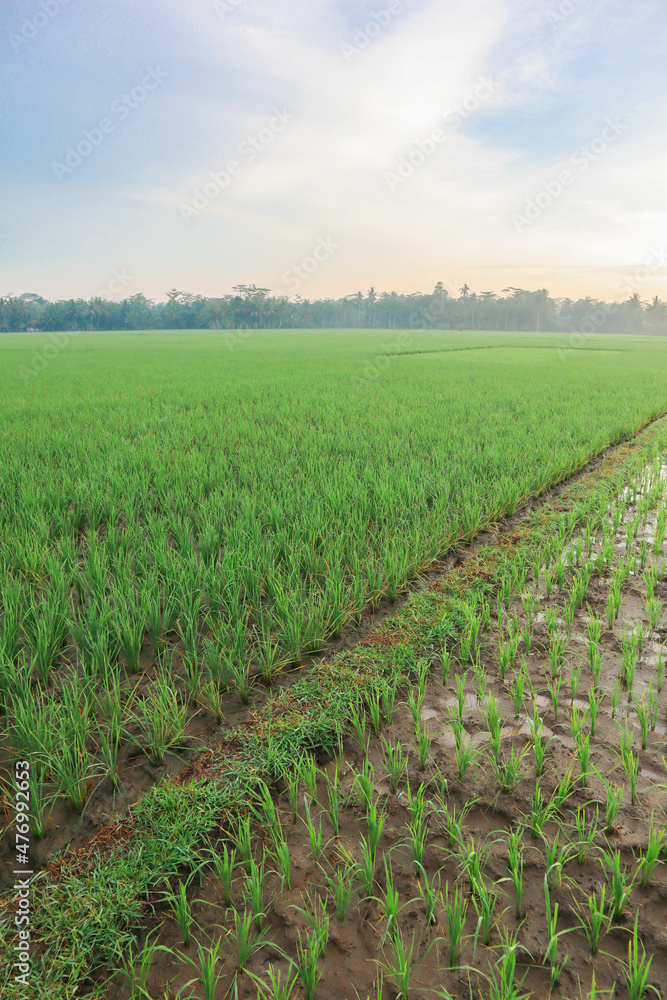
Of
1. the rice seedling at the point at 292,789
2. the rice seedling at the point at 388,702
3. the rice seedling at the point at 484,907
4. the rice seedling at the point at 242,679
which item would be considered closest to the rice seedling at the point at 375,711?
the rice seedling at the point at 388,702

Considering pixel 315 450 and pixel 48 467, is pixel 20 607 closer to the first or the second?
pixel 48 467

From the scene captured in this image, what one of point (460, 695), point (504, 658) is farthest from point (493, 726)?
point (504, 658)

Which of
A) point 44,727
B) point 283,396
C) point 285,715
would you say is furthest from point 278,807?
point 283,396

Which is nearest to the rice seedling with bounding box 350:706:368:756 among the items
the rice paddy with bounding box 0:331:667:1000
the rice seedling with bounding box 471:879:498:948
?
the rice paddy with bounding box 0:331:667:1000

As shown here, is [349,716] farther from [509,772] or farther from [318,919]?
[318,919]

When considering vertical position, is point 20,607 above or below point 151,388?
below

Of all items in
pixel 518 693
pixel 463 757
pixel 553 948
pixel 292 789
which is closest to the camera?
pixel 553 948

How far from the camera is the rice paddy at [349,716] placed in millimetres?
1413

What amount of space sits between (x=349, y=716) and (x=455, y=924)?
3.04 feet

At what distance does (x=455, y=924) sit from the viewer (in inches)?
54.3

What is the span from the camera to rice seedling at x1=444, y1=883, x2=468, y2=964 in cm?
136

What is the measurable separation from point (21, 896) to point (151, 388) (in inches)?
475

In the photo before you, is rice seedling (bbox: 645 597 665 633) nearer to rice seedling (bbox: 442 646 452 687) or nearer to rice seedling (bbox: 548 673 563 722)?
rice seedling (bbox: 548 673 563 722)

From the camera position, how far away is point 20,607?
9.21 feet
